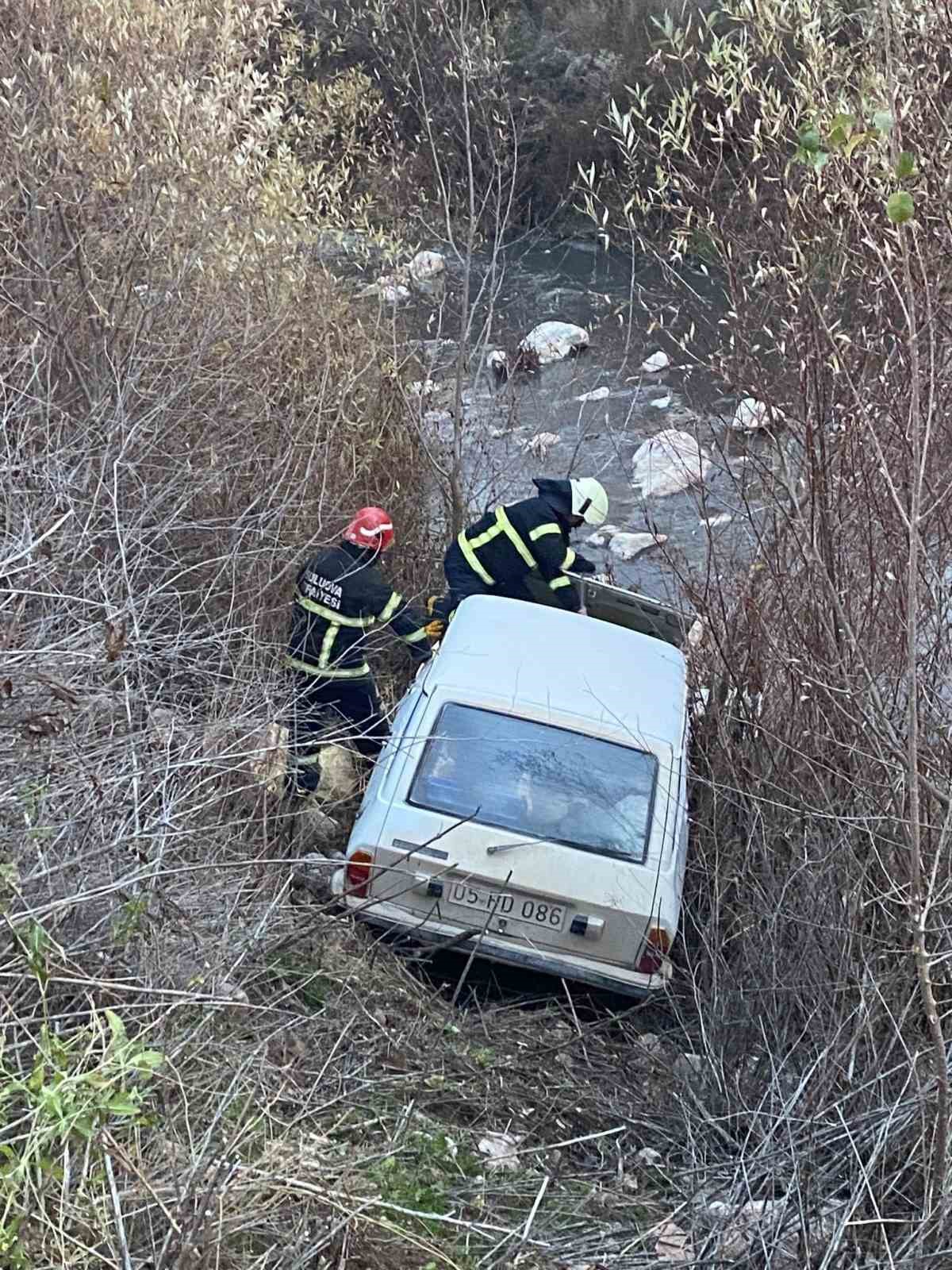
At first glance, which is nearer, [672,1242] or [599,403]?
[672,1242]

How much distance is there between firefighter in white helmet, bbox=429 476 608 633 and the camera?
22.3ft

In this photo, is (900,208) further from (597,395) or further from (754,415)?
(597,395)

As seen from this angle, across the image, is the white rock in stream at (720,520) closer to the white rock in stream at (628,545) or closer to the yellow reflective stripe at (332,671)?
the white rock in stream at (628,545)

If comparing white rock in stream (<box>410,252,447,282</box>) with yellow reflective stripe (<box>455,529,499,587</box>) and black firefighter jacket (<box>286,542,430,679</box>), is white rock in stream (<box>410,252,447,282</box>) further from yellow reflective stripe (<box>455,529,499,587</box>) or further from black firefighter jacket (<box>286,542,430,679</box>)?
black firefighter jacket (<box>286,542,430,679</box>)

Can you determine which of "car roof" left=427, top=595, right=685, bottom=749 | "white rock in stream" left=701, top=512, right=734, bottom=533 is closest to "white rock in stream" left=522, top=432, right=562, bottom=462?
"white rock in stream" left=701, top=512, right=734, bottom=533

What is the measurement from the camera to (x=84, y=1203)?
262 cm

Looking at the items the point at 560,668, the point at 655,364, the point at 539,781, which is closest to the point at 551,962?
the point at 539,781

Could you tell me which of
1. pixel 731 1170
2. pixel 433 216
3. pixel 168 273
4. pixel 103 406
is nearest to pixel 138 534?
pixel 103 406

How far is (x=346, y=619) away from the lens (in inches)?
237

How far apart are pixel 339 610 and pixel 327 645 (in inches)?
7.3

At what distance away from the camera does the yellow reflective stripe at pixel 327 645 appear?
6.03 metres

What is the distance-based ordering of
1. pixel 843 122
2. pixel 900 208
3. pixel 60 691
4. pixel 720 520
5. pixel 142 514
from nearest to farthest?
pixel 900 208 < pixel 843 122 < pixel 60 691 < pixel 142 514 < pixel 720 520

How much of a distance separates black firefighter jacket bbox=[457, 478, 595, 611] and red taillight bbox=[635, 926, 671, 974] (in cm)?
265

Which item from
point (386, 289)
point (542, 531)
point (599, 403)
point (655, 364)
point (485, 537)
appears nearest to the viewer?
point (542, 531)
